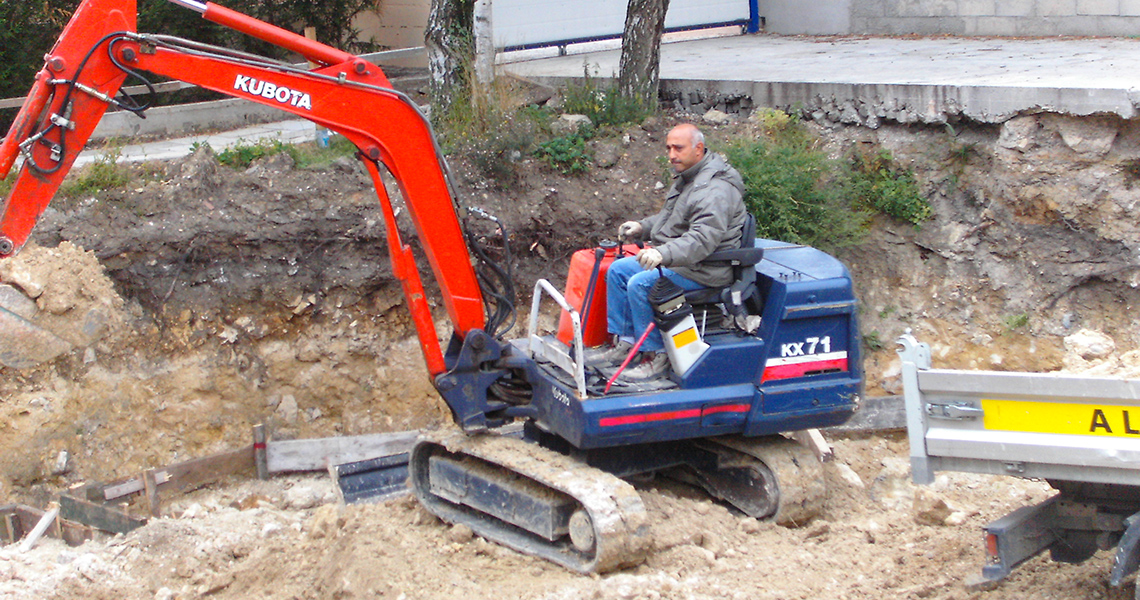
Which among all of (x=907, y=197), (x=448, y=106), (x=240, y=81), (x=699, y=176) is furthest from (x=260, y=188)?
(x=907, y=197)

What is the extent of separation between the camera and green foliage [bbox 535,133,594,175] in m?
9.02

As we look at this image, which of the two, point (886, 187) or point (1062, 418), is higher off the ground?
point (1062, 418)

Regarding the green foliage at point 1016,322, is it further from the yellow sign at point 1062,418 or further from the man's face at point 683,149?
the yellow sign at point 1062,418

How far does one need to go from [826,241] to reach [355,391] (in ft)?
13.3

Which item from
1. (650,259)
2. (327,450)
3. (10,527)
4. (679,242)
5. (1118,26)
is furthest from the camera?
(1118,26)

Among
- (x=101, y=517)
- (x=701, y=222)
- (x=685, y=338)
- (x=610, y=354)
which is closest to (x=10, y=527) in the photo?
(x=101, y=517)

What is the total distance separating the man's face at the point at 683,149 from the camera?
5461mm

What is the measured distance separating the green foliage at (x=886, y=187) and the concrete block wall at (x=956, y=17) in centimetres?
390

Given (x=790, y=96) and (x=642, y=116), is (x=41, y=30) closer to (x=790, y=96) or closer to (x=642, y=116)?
(x=642, y=116)

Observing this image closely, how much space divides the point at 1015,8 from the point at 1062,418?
30.7ft

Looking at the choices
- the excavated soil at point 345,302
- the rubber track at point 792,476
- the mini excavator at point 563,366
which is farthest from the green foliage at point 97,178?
the rubber track at point 792,476

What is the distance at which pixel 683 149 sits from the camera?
5.48 metres

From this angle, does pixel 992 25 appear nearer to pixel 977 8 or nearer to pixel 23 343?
pixel 977 8

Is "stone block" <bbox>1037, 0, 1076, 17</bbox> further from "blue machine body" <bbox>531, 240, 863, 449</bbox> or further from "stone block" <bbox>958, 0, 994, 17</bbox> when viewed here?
"blue machine body" <bbox>531, 240, 863, 449</bbox>
